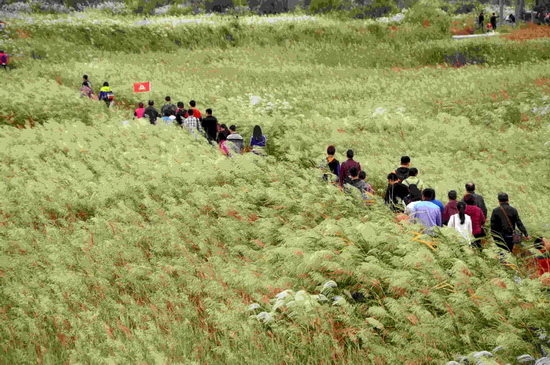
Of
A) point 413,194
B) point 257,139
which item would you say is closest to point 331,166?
point 413,194

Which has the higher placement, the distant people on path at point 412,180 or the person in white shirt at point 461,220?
the distant people on path at point 412,180

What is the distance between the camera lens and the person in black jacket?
8.37 meters

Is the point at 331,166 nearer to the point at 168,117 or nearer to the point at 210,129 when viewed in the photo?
the point at 210,129

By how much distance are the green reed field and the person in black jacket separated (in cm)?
104

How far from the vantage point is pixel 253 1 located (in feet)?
197

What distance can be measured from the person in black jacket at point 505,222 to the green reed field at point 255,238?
1.04 metres

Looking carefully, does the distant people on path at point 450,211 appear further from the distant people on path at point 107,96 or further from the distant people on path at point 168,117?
the distant people on path at point 107,96

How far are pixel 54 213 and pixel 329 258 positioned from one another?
6.19 metres

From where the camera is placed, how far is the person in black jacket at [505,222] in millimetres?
8367

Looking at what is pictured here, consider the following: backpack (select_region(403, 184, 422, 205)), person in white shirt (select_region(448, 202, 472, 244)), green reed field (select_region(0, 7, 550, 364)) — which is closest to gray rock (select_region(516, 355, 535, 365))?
green reed field (select_region(0, 7, 550, 364))

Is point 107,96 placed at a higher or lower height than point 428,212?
higher

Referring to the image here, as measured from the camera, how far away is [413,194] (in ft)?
31.6

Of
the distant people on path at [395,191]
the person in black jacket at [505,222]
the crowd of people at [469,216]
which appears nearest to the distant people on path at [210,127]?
the distant people on path at [395,191]

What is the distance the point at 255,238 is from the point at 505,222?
4.33 m
